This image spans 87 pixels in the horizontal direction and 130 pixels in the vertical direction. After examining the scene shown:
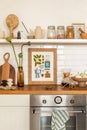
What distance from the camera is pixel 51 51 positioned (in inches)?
117

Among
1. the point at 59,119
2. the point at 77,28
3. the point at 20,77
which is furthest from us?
the point at 77,28

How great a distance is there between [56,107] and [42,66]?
2.37ft

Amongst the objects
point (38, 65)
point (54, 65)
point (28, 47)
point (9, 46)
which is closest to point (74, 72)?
point (54, 65)

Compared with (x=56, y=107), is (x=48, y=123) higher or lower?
lower

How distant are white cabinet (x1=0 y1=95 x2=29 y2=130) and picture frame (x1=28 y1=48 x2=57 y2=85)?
0.61 metres

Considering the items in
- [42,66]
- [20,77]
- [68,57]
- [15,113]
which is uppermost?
[68,57]

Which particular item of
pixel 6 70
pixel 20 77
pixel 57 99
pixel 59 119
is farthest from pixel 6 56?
pixel 59 119

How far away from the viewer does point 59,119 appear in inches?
91.7

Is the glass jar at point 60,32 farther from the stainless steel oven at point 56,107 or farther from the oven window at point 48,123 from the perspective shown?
the oven window at point 48,123

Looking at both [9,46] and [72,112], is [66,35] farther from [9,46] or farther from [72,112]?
[72,112]

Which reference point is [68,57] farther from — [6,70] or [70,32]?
[6,70]

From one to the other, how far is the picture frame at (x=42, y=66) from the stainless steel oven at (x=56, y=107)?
0.61 metres

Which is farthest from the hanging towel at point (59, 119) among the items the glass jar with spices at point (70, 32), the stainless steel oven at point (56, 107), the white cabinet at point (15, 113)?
the glass jar with spices at point (70, 32)

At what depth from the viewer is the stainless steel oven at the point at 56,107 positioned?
235 cm
